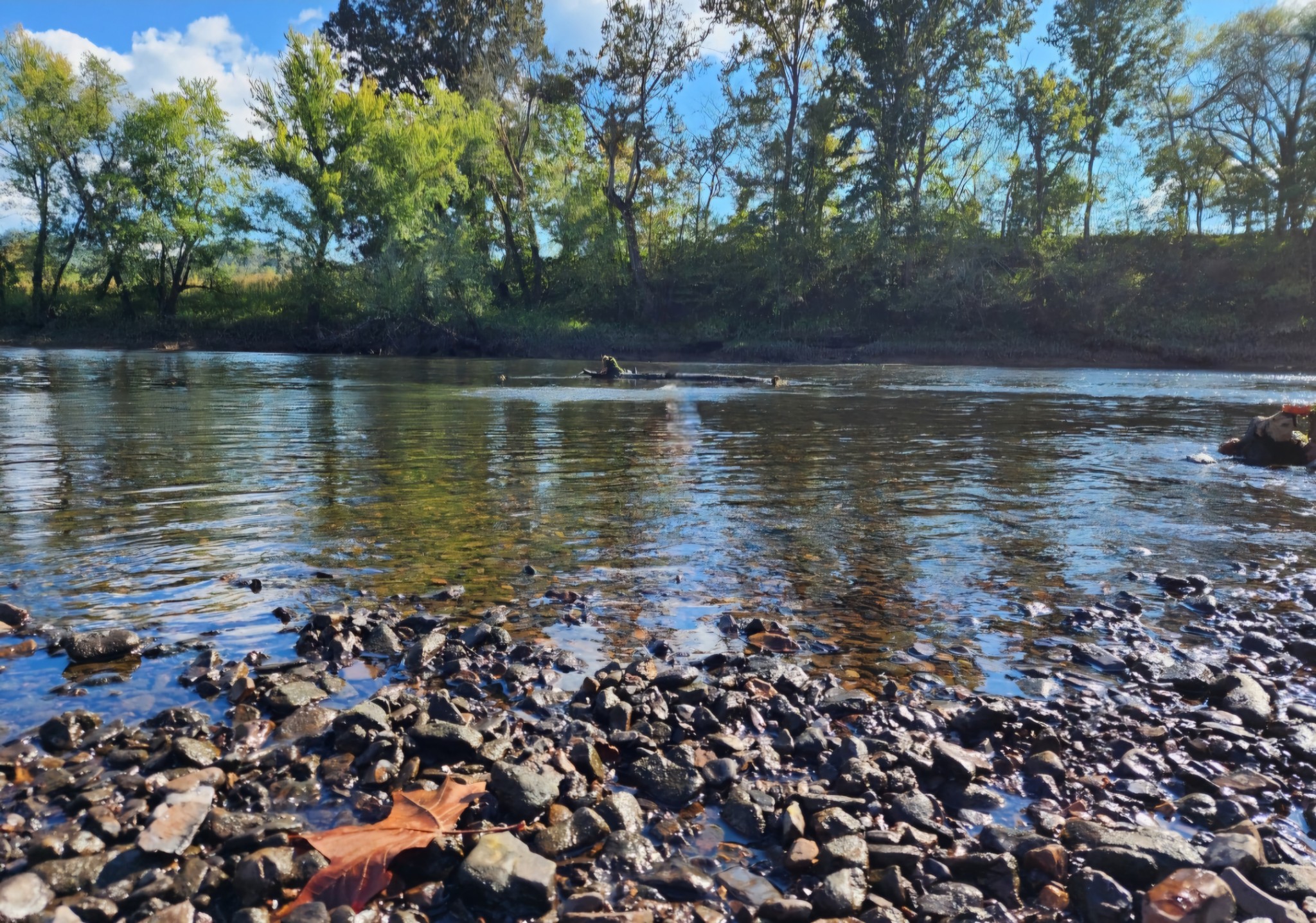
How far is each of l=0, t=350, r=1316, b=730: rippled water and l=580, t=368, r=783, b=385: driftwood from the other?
10.7 m

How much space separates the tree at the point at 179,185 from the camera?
58031 millimetres

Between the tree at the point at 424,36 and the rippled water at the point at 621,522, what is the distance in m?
47.7

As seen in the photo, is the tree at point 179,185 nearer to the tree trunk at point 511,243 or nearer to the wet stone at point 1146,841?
the tree trunk at point 511,243

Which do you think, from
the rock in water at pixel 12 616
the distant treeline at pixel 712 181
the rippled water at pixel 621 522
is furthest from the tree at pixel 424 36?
the rock in water at pixel 12 616

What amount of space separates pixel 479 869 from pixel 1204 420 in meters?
19.0

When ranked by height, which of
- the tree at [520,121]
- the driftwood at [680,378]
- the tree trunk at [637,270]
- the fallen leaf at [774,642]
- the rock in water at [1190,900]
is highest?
the tree at [520,121]

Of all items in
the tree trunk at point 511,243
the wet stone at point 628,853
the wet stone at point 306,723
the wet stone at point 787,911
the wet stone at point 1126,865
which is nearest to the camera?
the wet stone at point 787,911

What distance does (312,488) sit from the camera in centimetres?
875

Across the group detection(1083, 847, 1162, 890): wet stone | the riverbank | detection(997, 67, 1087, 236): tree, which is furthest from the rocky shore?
detection(997, 67, 1087, 236): tree

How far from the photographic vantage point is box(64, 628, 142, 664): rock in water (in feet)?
13.2

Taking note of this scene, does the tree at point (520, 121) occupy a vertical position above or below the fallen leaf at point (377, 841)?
above

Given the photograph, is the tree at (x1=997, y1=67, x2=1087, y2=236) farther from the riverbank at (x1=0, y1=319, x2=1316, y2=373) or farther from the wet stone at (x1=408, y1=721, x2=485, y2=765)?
the wet stone at (x1=408, y1=721, x2=485, y2=765)

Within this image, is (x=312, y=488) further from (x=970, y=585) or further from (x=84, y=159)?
(x=84, y=159)

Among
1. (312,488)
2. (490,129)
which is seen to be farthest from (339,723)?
(490,129)
